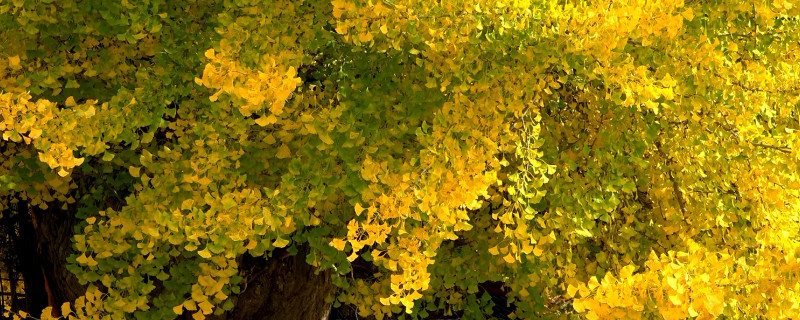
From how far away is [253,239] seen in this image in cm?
267

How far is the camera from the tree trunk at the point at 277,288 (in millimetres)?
4121

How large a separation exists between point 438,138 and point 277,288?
1967mm

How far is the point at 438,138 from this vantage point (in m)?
2.46

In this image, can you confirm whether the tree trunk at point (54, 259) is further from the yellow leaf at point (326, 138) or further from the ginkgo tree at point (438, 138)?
the yellow leaf at point (326, 138)

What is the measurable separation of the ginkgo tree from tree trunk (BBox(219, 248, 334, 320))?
0.46 m

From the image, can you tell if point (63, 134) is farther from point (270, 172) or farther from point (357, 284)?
point (357, 284)

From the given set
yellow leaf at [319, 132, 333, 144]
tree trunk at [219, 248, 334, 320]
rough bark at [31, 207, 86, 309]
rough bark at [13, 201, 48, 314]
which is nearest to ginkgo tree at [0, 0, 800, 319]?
yellow leaf at [319, 132, 333, 144]

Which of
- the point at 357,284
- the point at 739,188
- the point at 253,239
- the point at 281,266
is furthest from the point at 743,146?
the point at 281,266

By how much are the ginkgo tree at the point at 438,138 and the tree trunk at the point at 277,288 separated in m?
0.46

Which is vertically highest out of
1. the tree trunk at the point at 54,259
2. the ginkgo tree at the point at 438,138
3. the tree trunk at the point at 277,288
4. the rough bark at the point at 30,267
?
the ginkgo tree at the point at 438,138

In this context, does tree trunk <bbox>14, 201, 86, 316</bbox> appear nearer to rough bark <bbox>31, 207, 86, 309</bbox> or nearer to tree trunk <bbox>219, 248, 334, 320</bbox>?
rough bark <bbox>31, 207, 86, 309</bbox>

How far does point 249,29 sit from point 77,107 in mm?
570

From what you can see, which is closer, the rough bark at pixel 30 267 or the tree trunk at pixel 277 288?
the tree trunk at pixel 277 288

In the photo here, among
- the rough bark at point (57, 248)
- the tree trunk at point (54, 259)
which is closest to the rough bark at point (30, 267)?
the tree trunk at point (54, 259)
